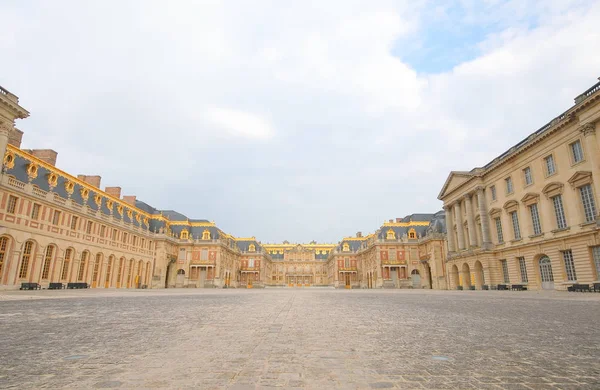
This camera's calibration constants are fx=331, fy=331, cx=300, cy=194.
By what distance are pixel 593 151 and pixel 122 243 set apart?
50820mm

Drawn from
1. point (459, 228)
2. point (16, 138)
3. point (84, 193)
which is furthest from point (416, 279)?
point (16, 138)

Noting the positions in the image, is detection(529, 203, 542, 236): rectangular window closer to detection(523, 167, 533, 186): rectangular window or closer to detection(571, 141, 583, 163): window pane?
detection(523, 167, 533, 186): rectangular window

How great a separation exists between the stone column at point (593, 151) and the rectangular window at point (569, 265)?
5.08 metres

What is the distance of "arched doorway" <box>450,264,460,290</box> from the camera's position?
43.5 meters

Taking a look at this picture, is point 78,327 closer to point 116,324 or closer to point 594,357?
point 116,324

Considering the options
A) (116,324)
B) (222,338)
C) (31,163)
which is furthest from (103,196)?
(222,338)

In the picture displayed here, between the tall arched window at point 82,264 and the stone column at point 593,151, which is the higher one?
the stone column at point 593,151

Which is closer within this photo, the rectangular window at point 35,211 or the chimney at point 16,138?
the rectangular window at point 35,211

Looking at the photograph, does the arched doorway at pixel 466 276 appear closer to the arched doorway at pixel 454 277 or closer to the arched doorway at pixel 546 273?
the arched doorway at pixel 454 277

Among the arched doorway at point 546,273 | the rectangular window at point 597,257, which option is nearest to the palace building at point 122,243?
the arched doorway at point 546,273

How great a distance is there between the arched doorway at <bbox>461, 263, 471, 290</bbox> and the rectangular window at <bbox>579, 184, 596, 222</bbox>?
57.0 ft

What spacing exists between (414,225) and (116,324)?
205 ft

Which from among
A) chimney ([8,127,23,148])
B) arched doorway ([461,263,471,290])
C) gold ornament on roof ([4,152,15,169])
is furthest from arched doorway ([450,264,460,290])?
chimney ([8,127,23,148])

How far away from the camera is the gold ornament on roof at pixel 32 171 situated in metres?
30.7
